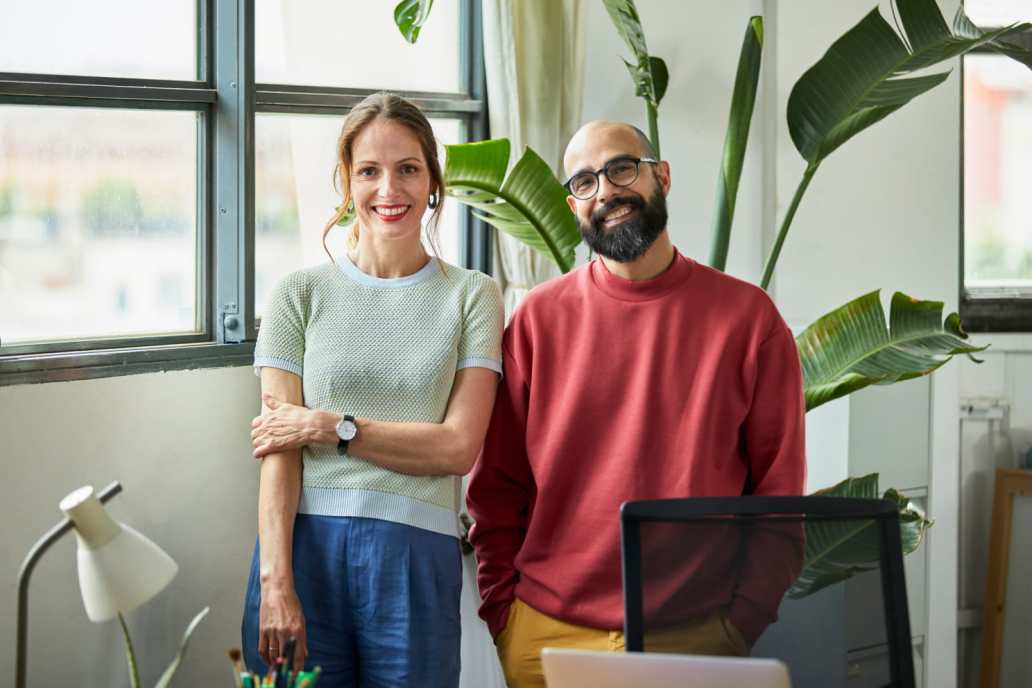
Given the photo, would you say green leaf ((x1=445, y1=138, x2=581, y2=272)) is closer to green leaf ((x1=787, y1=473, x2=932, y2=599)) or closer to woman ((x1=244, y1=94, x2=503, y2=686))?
woman ((x1=244, y1=94, x2=503, y2=686))

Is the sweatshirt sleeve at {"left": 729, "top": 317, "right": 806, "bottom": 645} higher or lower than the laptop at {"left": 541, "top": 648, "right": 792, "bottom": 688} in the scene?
higher

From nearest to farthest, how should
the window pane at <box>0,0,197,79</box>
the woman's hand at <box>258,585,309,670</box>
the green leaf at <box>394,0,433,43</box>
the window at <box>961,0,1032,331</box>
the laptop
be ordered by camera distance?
1. the laptop
2. the woman's hand at <box>258,585,309,670</box>
3. the window pane at <box>0,0,197,79</box>
4. the green leaf at <box>394,0,433,43</box>
5. the window at <box>961,0,1032,331</box>

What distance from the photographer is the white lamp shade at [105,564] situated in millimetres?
1302

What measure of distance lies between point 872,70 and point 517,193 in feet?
3.13

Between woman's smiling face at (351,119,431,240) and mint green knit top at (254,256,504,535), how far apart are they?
4.4 inches

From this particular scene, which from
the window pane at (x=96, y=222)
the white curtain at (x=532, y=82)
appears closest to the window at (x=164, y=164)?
the window pane at (x=96, y=222)

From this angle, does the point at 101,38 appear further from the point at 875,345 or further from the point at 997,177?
the point at 997,177

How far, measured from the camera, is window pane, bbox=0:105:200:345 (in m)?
2.55

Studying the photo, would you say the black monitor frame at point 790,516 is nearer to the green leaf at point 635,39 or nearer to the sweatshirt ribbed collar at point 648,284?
the sweatshirt ribbed collar at point 648,284

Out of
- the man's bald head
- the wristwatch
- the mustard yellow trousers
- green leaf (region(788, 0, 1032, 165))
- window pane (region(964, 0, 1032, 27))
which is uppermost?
window pane (region(964, 0, 1032, 27))

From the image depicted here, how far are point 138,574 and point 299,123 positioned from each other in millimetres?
2027

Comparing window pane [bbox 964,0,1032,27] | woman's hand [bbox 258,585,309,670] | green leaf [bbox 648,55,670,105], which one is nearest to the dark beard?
woman's hand [bbox 258,585,309,670]

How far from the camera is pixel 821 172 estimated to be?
12.2 ft

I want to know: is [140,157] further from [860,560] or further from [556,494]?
[860,560]
